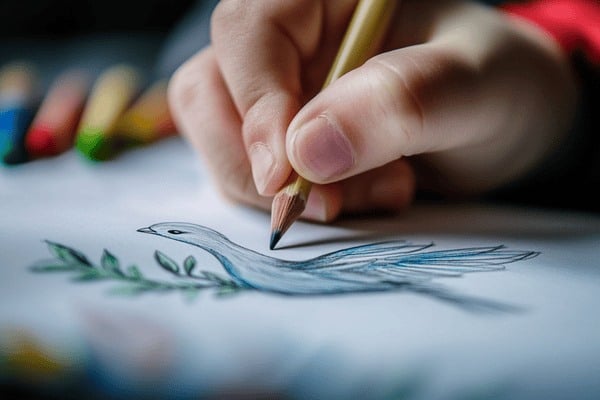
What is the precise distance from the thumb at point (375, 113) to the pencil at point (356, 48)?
0.01 m

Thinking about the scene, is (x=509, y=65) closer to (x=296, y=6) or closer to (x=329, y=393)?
(x=296, y=6)

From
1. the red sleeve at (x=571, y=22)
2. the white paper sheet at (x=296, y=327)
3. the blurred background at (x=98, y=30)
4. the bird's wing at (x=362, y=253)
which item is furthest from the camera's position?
A: the blurred background at (x=98, y=30)

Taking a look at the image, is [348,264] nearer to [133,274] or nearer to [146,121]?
[133,274]

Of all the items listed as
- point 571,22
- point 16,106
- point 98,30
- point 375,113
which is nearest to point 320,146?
point 375,113

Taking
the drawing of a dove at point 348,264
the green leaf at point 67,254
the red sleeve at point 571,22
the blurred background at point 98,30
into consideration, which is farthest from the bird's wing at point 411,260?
the blurred background at point 98,30

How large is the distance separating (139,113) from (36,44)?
16.5 inches

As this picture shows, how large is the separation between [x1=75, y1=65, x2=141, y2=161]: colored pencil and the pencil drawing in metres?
0.24

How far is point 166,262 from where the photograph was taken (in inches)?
11.9

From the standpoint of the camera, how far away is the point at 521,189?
1.66 feet

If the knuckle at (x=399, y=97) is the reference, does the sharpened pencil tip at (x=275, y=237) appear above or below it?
below

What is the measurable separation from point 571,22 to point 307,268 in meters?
0.36

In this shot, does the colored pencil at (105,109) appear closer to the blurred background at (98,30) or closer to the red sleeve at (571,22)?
the blurred background at (98,30)

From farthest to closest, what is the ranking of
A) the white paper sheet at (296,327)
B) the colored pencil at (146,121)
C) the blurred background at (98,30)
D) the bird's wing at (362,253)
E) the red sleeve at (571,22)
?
the blurred background at (98,30) < the colored pencil at (146,121) < the red sleeve at (571,22) < the bird's wing at (362,253) < the white paper sheet at (296,327)

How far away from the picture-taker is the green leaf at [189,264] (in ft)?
0.97
